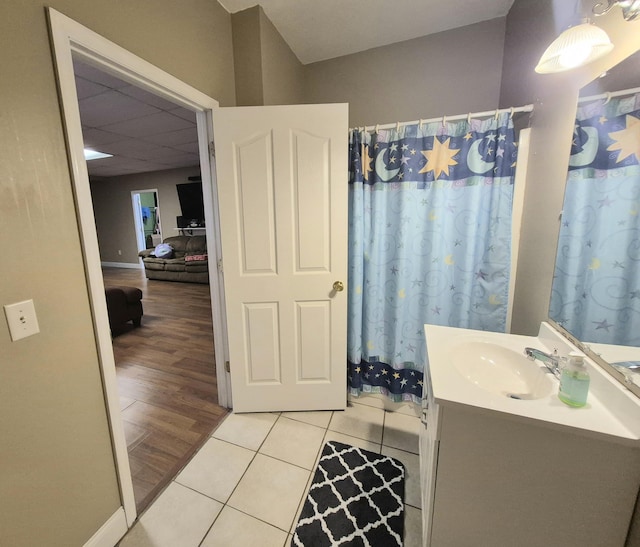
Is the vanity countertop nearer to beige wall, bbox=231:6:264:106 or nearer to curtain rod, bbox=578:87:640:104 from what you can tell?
curtain rod, bbox=578:87:640:104

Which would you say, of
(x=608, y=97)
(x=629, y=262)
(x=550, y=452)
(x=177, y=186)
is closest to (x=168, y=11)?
(x=608, y=97)

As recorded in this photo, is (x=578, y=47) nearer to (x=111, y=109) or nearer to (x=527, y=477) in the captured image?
(x=527, y=477)

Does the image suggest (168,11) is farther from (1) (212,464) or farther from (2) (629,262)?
(1) (212,464)

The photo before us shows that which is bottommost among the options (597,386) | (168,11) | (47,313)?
(597,386)

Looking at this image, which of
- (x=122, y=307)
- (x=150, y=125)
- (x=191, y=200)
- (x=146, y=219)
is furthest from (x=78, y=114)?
(x=146, y=219)

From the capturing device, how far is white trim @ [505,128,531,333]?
1.49 meters

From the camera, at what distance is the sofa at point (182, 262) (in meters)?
5.57

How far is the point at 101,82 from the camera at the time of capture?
7.41 ft

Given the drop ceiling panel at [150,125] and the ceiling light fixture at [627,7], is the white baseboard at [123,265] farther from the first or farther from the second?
the ceiling light fixture at [627,7]

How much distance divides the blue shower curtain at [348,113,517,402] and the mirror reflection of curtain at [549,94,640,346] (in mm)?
445

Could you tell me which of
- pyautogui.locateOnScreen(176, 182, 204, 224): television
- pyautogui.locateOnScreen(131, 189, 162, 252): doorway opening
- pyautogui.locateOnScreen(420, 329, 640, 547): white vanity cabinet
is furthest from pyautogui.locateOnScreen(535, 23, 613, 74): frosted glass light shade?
pyautogui.locateOnScreen(131, 189, 162, 252): doorway opening

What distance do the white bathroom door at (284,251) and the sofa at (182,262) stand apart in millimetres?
4161

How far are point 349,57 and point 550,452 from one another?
2626 millimetres

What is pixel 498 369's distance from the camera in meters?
1.18
